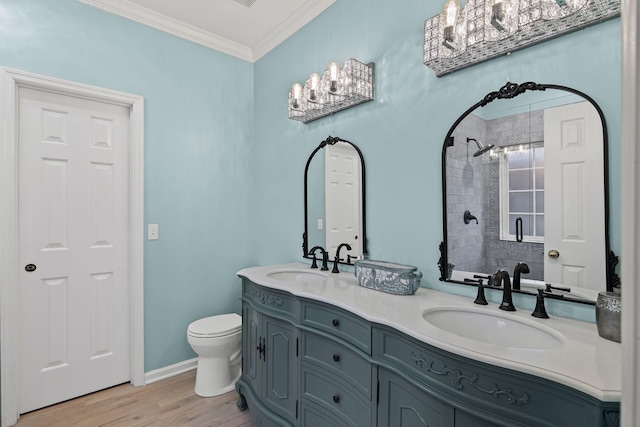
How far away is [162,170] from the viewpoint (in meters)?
2.50

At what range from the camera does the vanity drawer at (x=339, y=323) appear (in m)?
1.27

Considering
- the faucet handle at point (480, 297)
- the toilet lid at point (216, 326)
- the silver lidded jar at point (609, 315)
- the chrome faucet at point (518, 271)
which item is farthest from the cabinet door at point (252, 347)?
the silver lidded jar at point (609, 315)

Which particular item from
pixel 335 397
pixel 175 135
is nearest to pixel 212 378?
pixel 335 397

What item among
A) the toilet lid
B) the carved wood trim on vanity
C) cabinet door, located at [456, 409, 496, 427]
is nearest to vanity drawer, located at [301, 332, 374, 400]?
the carved wood trim on vanity

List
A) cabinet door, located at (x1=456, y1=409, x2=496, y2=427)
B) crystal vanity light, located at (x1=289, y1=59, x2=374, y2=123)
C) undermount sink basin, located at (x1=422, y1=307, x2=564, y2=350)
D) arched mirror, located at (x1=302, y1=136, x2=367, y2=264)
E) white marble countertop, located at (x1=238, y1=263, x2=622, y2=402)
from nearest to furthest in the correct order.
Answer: white marble countertop, located at (x1=238, y1=263, x2=622, y2=402) < cabinet door, located at (x1=456, y1=409, x2=496, y2=427) < undermount sink basin, located at (x1=422, y1=307, x2=564, y2=350) < crystal vanity light, located at (x1=289, y1=59, x2=374, y2=123) < arched mirror, located at (x1=302, y1=136, x2=367, y2=264)

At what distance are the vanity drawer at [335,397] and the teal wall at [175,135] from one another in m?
1.50

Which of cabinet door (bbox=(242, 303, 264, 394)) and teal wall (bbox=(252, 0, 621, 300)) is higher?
teal wall (bbox=(252, 0, 621, 300))

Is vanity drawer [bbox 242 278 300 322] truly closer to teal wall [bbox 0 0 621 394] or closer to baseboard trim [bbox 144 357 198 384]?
teal wall [bbox 0 0 621 394]

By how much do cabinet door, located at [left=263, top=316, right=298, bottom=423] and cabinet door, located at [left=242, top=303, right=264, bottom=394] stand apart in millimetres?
91

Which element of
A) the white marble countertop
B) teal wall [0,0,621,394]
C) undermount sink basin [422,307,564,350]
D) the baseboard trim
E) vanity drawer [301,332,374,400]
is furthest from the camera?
the baseboard trim

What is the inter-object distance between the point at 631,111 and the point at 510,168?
1.11 m

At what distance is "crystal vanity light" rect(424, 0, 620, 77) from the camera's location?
1.14m

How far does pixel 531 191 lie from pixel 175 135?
247 centimetres

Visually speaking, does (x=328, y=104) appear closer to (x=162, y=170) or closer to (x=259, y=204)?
(x=259, y=204)
